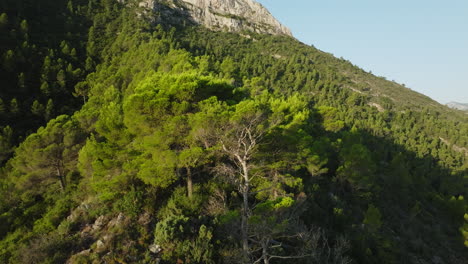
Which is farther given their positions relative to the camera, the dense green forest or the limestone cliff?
the limestone cliff

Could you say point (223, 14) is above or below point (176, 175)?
above

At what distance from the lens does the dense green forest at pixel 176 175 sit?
1123 centimetres

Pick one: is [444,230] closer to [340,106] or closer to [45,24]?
[340,106]

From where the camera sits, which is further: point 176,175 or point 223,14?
point 223,14

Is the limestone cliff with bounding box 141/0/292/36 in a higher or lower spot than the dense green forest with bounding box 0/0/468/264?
higher

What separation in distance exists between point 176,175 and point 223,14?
119276 millimetres

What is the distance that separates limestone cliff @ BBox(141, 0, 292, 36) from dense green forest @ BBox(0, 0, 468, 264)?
5110 cm

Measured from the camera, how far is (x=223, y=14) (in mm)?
116812

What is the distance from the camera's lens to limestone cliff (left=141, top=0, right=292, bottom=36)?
97.6 metres

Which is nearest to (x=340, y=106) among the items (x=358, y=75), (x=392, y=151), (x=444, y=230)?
(x=392, y=151)

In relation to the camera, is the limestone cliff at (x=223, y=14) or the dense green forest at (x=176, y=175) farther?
the limestone cliff at (x=223, y=14)

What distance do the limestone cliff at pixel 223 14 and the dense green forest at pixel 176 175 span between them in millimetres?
51103

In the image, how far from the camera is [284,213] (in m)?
11.5

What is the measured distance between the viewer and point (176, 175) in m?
13.2
